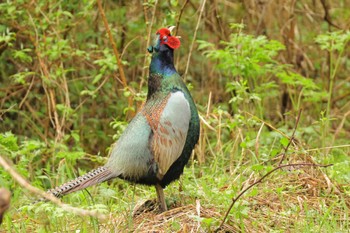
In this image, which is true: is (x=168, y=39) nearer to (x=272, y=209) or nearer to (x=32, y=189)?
(x=272, y=209)

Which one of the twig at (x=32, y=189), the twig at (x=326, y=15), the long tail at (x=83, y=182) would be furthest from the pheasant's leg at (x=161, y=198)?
the twig at (x=326, y=15)

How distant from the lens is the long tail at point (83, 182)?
453 centimetres

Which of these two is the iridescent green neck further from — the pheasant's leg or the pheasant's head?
the pheasant's leg

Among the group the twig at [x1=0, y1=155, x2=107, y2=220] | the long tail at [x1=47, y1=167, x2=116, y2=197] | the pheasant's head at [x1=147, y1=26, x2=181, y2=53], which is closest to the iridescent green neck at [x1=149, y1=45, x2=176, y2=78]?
the pheasant's head at [x1=147, y1=26, x2=181, y2=53]

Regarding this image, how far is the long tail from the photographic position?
453cm

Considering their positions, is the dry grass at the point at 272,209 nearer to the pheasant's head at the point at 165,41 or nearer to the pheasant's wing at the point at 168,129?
the pheasant's wing at the point at 168,129

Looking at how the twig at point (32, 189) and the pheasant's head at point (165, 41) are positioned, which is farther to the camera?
the pheasant's head at point (165, 41)

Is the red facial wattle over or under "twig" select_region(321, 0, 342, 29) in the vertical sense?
over

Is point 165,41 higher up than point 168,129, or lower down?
higher up

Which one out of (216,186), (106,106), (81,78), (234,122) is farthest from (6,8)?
(216,186)

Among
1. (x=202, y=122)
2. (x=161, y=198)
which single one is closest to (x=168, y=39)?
(x=161, y=198)

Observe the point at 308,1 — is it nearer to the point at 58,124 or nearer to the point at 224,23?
the point at 224,23

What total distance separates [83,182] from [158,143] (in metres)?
0.53

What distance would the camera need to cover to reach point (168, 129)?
471cm
